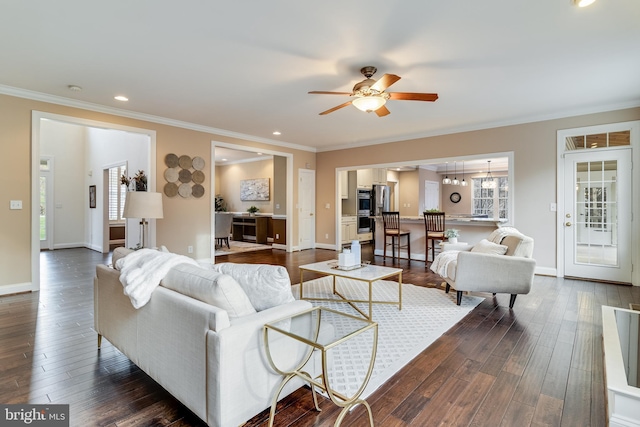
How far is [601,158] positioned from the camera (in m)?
4.78

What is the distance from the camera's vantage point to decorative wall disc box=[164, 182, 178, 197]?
5585 mm

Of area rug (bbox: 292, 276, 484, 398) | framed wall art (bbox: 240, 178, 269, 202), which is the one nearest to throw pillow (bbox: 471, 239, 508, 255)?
area rug (bbox: 292, 276, 484, 398)

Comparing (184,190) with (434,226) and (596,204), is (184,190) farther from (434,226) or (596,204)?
(596,204)

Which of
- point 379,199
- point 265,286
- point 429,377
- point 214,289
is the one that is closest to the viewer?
point 214,289

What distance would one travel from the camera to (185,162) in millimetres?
5812

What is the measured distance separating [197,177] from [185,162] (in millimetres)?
346

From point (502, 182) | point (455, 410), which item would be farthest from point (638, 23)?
point (502, 182)

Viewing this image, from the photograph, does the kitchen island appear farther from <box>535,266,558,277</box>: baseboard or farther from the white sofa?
the white sofa

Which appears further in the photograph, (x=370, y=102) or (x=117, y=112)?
(x=117, y=112)

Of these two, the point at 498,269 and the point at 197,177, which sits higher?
the point at 197,177

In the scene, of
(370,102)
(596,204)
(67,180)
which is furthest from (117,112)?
(596,204)

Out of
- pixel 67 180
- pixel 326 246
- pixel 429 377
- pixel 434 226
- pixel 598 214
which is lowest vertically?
pixel 429 377

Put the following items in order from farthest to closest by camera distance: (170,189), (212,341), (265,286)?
(170,189)
(265,286)
(212,341)

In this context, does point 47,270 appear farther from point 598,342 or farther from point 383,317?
point 598,342
